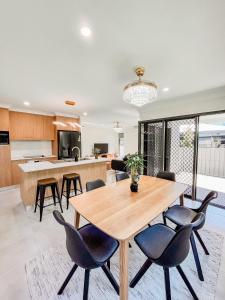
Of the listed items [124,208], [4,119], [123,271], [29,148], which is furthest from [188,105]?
[29,148]

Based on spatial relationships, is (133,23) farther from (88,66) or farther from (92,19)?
(88,66)

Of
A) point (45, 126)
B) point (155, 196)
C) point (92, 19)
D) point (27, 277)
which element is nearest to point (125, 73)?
point (92, 19)

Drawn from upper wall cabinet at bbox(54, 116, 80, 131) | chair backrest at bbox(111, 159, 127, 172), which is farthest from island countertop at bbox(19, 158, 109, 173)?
upper wall cabinet at bbox(54, 116, 80, 131)

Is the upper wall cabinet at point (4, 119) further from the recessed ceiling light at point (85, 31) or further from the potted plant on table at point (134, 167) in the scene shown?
the potted plant on table at point (134, 167)

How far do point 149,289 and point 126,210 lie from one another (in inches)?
30.0

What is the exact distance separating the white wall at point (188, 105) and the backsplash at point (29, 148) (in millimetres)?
3661

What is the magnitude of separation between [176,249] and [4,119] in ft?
16.1

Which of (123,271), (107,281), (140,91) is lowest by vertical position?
(107,281)

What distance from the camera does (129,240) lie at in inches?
50.6

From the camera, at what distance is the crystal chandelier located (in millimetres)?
1827

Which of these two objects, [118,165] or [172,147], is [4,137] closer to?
[118,165]

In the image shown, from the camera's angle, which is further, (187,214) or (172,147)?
(172,147)

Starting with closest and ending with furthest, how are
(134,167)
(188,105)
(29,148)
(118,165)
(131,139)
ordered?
(134,167), (188,105), (29,148), (118,165), (131,139)

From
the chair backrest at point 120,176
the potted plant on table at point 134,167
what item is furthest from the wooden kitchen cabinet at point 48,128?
the potted plant on table at point 134,167
